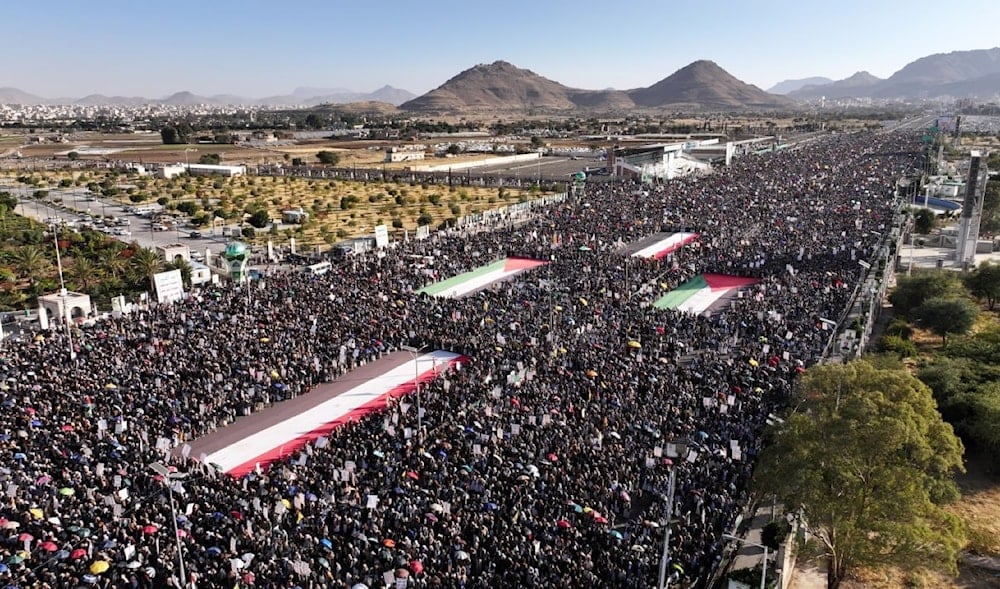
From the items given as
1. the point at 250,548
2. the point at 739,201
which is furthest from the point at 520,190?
the point at 250,548

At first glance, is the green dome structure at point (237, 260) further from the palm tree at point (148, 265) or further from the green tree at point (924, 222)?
the green tree at point (924, 222)

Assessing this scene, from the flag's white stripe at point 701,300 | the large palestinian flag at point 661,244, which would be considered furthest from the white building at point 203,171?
the flag's white stripe at point 701,300

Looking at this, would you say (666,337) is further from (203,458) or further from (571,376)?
(203,458)

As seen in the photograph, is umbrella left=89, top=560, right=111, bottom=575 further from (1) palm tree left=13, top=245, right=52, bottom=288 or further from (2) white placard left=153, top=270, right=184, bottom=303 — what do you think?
(1) palm tree left=13, top=245, right=52, bottom=288

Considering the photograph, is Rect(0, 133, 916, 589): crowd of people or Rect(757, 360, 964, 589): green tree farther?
Rect(0, 133, 916, 589): crowd of people

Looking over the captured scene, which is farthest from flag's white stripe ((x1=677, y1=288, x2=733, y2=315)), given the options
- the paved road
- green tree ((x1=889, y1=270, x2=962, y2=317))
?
the paved road

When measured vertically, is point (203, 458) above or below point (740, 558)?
above

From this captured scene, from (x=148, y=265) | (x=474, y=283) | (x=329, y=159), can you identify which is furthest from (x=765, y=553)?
(x=329, y=159)

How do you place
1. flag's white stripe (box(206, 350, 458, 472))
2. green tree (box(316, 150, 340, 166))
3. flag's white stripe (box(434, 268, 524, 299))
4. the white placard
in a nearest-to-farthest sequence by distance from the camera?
flag's white stripe (box(206, 350, 458, 472)), the white placard, flag's white stripe (box(434, 268, 524, 299)), green tree (box(316, 150, 340, 166))
